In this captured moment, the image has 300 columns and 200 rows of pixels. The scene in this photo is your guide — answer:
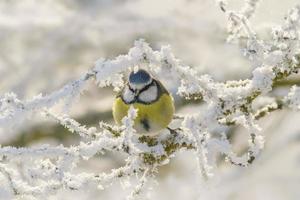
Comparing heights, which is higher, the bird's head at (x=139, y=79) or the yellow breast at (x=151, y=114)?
the bird's head at (x=139, y=79)

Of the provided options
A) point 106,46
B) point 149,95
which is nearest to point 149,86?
point 149,95

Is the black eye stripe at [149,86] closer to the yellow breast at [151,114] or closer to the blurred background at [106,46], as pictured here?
the yellow breast at [151,114]

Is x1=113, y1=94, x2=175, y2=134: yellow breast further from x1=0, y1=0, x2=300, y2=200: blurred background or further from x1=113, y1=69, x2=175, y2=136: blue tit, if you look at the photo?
x1=0, y1=0, x2=300, y2=200: blurred background

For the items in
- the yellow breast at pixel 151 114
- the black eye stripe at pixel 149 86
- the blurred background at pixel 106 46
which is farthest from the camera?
the blurred background at pixel 106 46

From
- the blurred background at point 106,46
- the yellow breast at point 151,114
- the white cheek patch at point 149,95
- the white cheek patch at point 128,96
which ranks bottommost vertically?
the yellow breast at point 151,114

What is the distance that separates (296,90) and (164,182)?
252cm

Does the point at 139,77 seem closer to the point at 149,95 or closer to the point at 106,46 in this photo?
the point at 149,95

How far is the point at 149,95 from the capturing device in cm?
234

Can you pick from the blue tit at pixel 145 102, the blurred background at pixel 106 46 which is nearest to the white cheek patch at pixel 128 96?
the blue tit at pixel 145 102

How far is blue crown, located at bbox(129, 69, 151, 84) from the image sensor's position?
2.19m

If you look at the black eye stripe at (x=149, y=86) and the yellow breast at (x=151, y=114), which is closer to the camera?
the yellow breast at (x=151, y=114)

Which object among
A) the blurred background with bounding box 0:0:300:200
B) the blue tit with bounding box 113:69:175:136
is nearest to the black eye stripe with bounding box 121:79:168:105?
the blue tit with bounding box 113:69:175:136

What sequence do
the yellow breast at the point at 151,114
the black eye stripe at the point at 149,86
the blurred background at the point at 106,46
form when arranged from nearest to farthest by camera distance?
the yellow breast at the point at 151,114 < the black eye stripe at the point at 149,86 < the blurred background at the point at 106,46

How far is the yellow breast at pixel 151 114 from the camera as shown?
217 centimetres
